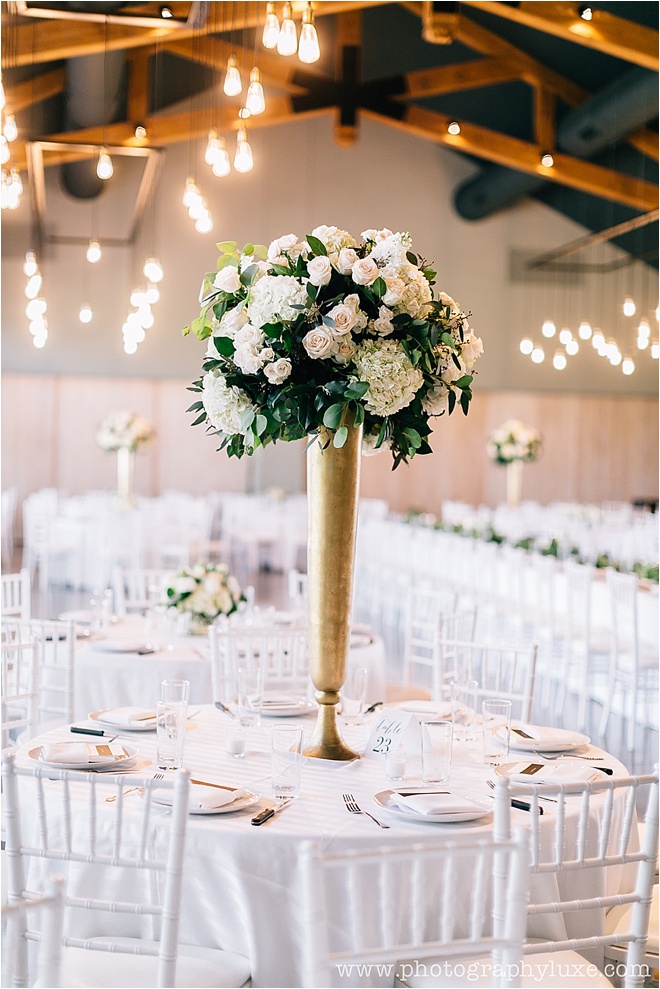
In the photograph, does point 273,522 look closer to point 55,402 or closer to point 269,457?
point 269,457

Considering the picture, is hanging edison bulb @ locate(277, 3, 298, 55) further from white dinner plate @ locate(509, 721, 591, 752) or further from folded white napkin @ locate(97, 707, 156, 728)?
white dinner plate @ locate(509, 721, 591, 752)

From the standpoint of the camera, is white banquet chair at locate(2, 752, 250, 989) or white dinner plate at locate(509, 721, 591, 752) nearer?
white banquet chair at locate(2, 752, 250, 989)

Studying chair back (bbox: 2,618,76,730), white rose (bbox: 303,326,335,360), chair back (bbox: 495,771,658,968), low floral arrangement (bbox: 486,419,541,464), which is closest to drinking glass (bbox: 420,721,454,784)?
chair back (bbox: 495,771,658,968)

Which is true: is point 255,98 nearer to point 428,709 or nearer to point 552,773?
point 428,709

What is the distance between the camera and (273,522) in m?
13.0

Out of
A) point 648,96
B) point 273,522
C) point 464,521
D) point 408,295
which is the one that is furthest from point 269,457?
point 408,295

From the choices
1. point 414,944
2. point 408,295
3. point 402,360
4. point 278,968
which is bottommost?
point 278,968

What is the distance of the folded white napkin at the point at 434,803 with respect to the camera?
7.68 ft

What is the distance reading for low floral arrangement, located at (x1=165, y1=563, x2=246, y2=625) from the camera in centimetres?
480

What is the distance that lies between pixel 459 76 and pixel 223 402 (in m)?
10.8

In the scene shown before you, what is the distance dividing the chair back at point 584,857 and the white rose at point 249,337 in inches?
48.2

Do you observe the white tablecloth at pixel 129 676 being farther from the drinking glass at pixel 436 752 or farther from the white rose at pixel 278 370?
the white rose at pixel 278 370

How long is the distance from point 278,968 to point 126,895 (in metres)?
0.41

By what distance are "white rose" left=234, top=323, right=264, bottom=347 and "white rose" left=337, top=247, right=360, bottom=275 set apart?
26 cm
